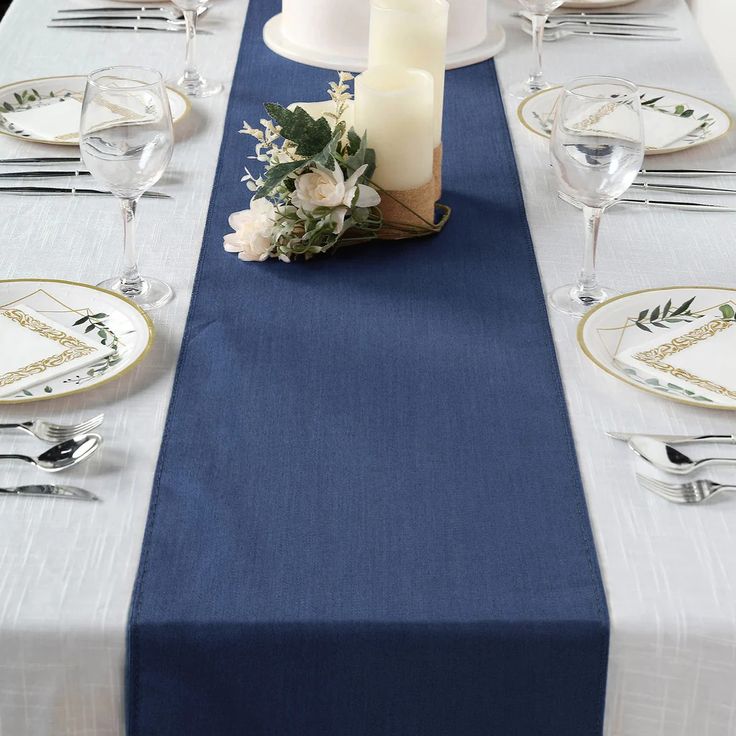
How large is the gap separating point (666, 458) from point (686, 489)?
0.12 ft

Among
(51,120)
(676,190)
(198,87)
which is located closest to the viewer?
(676,190)

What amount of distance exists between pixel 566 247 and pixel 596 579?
Result: 536mm

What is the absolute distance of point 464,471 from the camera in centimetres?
87

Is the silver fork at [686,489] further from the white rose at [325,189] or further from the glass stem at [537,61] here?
the glass stem at [537,61]

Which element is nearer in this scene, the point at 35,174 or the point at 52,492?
the point at 52,492

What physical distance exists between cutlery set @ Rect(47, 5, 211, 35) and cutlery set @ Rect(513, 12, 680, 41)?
0.56m

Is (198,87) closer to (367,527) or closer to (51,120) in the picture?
(51,120)

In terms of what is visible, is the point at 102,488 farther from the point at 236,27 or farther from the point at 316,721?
the point at 236,27

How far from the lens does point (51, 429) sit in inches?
35.2

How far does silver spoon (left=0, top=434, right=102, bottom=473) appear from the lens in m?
0.86

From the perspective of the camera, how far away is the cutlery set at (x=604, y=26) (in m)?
1.83

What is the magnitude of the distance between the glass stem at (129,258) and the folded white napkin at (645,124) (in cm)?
43

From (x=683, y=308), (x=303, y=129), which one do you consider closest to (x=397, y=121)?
(x=303, y=129)

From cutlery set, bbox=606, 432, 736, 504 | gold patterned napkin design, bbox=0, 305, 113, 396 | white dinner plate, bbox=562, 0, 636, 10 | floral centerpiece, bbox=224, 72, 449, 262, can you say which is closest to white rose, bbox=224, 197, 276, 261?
floral centerpiece, bbox=224, 72, 449, 262
